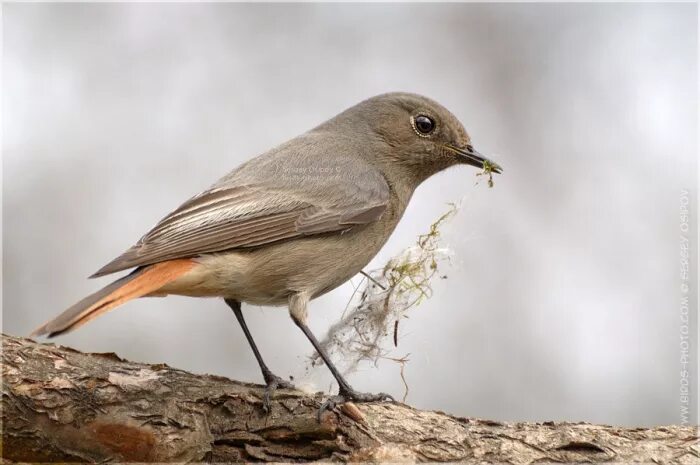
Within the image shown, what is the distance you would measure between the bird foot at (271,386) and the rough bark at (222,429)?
4cm

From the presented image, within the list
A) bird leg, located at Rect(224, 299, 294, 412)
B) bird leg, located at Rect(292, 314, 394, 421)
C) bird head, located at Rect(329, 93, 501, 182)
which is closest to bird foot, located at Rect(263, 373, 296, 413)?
bird leg, located at Rect(224, 299, 294, 412)

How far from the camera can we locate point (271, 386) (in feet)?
15.2

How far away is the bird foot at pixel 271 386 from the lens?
14.3 feet

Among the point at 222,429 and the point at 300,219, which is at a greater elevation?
the point at 300,219

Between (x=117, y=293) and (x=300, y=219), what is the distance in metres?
1.37

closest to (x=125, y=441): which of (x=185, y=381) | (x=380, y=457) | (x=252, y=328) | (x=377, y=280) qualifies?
(x=185, y=381)

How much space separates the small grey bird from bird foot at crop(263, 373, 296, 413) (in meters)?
0.01

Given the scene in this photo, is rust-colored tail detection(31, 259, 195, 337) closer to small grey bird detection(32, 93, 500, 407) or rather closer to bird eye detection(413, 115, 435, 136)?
small grey bird detection(32, 93, 500, 407)

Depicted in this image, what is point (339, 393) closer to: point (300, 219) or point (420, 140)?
point (300, 219)

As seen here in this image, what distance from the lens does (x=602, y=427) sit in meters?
4.37

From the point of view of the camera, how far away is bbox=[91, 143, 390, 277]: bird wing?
15.6ft

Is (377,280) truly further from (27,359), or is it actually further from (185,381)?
(27,359)

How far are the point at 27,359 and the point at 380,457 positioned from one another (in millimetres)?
1995

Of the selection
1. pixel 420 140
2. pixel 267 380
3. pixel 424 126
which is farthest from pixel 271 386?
pixel 424 126
